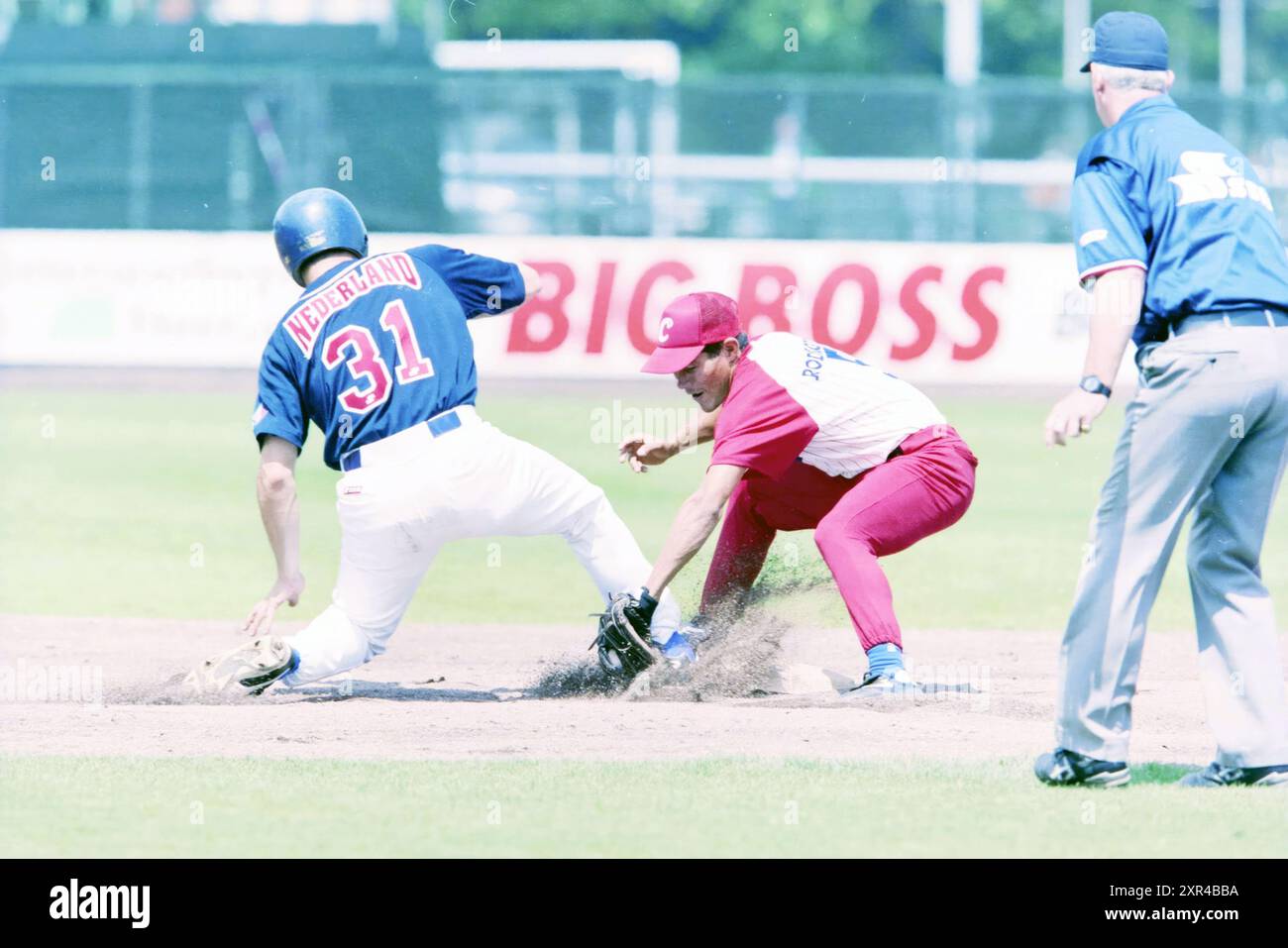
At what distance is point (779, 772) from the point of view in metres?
5.89

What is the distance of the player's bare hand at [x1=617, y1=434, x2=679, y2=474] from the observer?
7926 millimetres

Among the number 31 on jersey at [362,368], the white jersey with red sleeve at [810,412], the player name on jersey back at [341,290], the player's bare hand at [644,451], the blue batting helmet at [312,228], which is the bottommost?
the player's bare hand at [644,451]

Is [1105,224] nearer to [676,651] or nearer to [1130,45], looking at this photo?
[1130,45]

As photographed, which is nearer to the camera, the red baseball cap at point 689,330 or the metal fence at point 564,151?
the red baseball cap at point 689,330

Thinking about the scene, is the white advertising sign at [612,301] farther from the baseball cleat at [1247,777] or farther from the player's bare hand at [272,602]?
the baseball cleat at [1247,777]

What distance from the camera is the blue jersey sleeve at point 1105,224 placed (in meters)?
5.37

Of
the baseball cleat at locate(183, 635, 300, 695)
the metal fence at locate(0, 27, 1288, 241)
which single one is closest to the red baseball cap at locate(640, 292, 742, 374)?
the baseball cleat at locate(183, 635, 300, 695)

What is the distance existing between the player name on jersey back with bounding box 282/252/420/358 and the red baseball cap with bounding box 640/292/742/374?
0.97 m

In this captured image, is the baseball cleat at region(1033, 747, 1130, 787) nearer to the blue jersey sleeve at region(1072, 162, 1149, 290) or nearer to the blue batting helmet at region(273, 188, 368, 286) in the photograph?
the blue jersey sleeve at region(1072, 162, 1149, 290)

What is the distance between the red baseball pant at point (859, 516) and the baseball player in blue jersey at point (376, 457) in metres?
0.74

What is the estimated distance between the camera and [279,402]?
6.99 meters

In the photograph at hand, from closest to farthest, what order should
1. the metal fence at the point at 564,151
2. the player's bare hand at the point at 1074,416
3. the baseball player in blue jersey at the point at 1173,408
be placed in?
the player's bare hand at the point at 1074,416, the baseball player in blue jersey at the point at 1173,408, the metal fence at the point at 564,151

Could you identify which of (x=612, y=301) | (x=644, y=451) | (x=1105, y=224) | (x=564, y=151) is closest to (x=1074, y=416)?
(x=1105, y=224)

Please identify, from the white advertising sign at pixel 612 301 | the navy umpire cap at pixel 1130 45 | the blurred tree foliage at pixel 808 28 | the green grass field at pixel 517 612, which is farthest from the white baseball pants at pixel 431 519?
the blurred tree foliage at pixel 808 28
